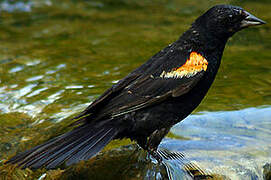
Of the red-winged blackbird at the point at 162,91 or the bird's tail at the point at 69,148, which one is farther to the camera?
the red-winged blackbird at the point at 162,91

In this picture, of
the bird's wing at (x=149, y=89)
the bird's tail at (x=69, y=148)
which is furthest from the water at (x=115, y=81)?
the bird's wing at (x=149, y=89)

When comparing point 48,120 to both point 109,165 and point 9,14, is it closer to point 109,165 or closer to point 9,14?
point 109,165

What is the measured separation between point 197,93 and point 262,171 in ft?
3.24

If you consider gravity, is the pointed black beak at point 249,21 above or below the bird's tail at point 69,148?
above

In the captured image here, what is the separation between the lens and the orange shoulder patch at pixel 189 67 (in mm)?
3840

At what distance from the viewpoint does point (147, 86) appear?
388cm

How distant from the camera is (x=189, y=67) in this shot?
3850mm

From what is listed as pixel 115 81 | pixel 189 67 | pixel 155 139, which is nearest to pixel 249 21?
pixel 189 67

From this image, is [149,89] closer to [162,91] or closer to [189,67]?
[162,91]

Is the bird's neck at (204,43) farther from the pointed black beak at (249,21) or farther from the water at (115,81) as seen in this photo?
the water at (115,81)

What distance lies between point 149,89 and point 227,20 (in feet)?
3.30

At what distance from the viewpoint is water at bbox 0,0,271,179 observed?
399 cm

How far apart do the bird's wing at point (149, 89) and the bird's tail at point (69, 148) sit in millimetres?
147

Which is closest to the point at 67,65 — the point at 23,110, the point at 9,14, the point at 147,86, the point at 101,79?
the point at 101,79
